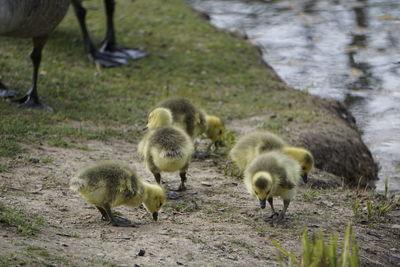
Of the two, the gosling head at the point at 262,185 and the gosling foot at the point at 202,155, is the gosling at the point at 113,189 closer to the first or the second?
the gosling head at the point at 262,185

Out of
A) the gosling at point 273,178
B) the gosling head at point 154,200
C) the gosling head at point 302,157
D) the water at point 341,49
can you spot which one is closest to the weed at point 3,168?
the gosling head at point 154,200

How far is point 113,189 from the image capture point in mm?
4766

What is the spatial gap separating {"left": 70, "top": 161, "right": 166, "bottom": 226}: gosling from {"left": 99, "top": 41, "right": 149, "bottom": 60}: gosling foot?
19.9ft

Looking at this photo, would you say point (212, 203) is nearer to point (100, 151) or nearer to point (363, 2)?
point (100, 151)

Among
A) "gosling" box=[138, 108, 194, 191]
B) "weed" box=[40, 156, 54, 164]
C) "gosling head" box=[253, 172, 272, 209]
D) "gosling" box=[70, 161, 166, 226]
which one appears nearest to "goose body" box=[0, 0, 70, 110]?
"weed" box=[40, 156, 54, 164]

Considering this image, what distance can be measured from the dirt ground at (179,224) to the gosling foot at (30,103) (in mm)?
1460

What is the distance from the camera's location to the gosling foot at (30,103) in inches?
316

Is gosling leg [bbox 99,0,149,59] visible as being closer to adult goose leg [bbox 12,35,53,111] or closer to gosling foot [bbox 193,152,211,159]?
adult goose leg [bbox 12,35,53,111]

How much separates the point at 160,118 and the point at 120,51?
512cm

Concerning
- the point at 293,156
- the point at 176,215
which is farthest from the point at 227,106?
the point at 176,215

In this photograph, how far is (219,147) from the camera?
24.3ft

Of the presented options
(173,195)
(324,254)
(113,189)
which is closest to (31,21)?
(173,195)

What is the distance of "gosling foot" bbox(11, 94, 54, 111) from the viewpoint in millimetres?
8023

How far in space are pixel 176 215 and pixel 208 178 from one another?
1.13 meters
